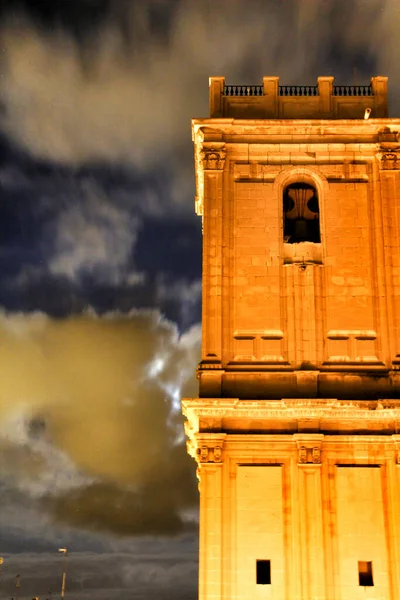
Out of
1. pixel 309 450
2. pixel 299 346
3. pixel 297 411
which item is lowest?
pixel 309 450

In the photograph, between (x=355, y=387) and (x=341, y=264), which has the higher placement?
(x=341, y=264)

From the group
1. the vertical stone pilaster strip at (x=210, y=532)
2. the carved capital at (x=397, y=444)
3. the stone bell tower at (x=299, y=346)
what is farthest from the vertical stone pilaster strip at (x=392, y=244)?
the vertical stone pilaster strip at (x=210, y=532)

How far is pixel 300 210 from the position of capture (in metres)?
32.1

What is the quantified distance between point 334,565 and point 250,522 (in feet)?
9.14

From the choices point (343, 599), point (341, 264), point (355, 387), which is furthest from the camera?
point (341, 264)

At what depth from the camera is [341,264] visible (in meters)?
30.5

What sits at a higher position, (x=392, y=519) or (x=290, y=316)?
(x=290, y=316)

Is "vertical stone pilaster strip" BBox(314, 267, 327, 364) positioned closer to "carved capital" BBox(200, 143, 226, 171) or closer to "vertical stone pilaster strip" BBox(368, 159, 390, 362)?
"vertical stone pilaster strip" BBox(368, 159, 390, 362)

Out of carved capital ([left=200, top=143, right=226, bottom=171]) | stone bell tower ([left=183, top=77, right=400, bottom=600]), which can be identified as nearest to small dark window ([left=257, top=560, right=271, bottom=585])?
stone bell tower ([left=183, top=77, right=400, bottom=600])

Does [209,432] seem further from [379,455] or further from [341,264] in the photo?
[341,264]

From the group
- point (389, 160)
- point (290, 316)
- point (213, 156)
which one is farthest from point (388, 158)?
point (290, 316)

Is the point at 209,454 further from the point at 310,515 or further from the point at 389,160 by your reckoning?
the point at 389,160

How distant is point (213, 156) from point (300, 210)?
368 centimetres

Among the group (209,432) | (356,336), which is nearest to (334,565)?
(209,432)
